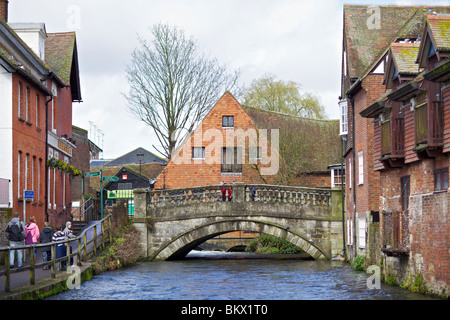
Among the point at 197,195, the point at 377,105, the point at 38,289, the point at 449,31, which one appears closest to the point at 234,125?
the point at 197,195

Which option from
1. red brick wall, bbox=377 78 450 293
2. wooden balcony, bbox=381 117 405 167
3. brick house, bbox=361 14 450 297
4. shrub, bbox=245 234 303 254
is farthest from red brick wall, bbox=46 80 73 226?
red brick wall, bbox=377 78 450 293


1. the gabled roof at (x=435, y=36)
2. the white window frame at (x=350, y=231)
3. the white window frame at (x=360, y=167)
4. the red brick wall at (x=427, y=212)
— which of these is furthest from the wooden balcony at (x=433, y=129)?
the white window frame at (x=350, y=231)

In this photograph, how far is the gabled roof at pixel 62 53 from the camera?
36.7 metres

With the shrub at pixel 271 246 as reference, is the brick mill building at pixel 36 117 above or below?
above

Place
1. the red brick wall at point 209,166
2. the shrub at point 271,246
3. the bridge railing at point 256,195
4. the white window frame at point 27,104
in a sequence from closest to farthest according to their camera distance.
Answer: the white window frame at point 27,104
the bridge railing at point 256,195
the shrub at point 271,246
the red brick wall at point 209,166

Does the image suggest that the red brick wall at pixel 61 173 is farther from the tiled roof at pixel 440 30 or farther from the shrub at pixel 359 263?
the tiled roof at pixel 440 30

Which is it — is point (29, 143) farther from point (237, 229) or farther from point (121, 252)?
point (237, 229)

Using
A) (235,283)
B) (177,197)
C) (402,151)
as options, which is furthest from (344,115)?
(235,283)

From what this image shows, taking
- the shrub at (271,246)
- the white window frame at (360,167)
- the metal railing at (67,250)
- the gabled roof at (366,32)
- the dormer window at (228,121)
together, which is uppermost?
the gabled roof at (366,32)

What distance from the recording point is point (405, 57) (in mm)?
22281

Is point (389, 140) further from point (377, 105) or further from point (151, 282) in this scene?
point (151, 282)

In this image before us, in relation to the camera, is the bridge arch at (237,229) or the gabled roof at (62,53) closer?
the bridge arch at (237,229)

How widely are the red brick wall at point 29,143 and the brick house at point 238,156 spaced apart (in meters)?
13.8

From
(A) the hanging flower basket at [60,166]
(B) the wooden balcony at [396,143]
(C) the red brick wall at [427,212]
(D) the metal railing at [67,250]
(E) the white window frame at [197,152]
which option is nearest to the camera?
(D) the metal railing at [67,250]
